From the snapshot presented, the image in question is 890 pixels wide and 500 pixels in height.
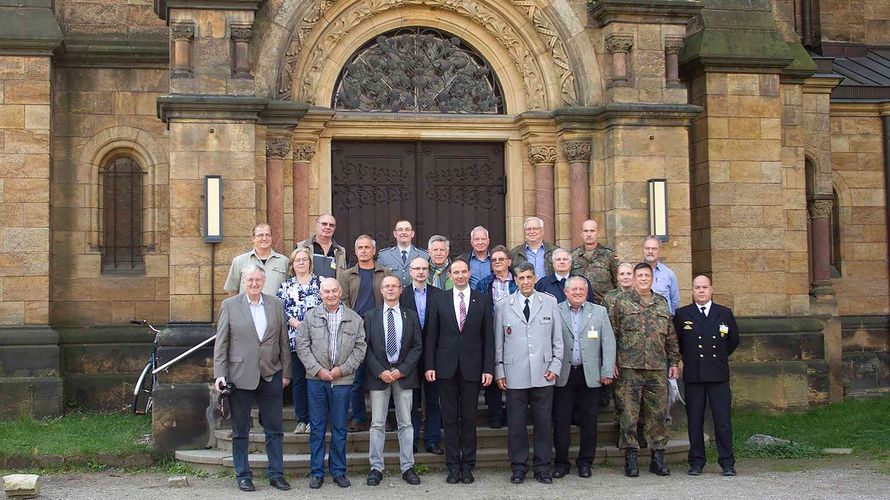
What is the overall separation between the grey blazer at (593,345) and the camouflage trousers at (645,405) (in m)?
0.24

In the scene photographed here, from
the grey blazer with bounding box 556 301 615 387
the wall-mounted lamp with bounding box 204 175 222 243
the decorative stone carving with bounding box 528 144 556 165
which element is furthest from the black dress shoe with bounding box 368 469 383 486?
the decorative stone carving with bounding box 528 144 556 165

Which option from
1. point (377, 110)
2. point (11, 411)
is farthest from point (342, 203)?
point (11, 411)

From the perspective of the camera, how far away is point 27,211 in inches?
532

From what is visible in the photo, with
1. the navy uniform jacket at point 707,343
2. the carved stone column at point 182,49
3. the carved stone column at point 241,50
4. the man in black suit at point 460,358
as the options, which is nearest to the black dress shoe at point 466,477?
the man in black suit at point 460,358

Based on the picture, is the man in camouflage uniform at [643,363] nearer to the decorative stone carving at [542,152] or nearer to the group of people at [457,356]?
the group of people at [457,356]

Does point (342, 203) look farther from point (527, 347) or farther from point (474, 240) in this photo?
point (527, 347)

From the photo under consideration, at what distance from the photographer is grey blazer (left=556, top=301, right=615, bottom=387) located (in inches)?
391

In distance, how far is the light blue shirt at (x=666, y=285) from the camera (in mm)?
11109

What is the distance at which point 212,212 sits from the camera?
1166cm

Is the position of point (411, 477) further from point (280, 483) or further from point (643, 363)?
point (643, 363)

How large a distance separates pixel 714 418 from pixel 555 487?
170 cm

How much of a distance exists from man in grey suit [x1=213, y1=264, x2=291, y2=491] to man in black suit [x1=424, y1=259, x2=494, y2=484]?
53.1 inches

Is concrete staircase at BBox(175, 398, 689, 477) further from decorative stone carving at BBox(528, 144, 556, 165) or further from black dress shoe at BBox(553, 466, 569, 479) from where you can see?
decorative stone carving at BBox(528, 144, 556, 165)

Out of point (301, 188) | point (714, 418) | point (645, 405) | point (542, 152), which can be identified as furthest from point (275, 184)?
point (714, 418)
